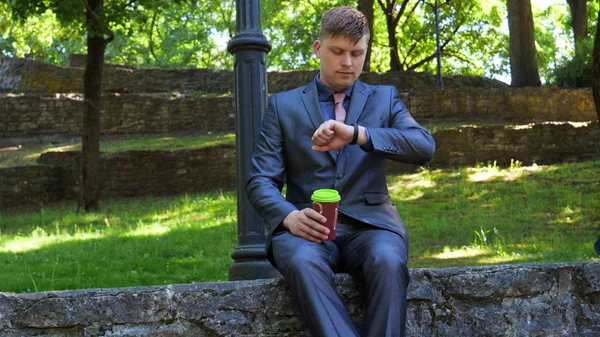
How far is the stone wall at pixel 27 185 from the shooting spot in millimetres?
15203

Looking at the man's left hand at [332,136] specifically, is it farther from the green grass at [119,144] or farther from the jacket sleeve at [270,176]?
the green grass at [119,144]

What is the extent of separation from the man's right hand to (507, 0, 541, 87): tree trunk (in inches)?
694

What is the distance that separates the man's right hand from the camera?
10.0 ft

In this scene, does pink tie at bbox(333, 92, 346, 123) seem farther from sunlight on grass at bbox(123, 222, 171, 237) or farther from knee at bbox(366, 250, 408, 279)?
sunlight on grass at bbox(123, 222, 171, 237)

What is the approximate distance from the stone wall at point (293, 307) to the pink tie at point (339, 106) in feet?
2.44

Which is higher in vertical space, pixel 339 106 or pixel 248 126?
pixel 339 106

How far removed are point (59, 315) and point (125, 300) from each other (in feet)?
0.89

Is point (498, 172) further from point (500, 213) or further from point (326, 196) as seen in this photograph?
point (326, 196)

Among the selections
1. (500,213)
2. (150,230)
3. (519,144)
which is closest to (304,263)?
(150,230)

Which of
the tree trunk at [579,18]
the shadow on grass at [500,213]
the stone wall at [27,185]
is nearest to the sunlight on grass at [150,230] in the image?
the shadow on grass at [500,213]

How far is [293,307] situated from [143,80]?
20.0m

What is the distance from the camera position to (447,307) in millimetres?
3412

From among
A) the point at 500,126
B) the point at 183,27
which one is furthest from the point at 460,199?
the point at 183,27

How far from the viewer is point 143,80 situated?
73.9 feet
